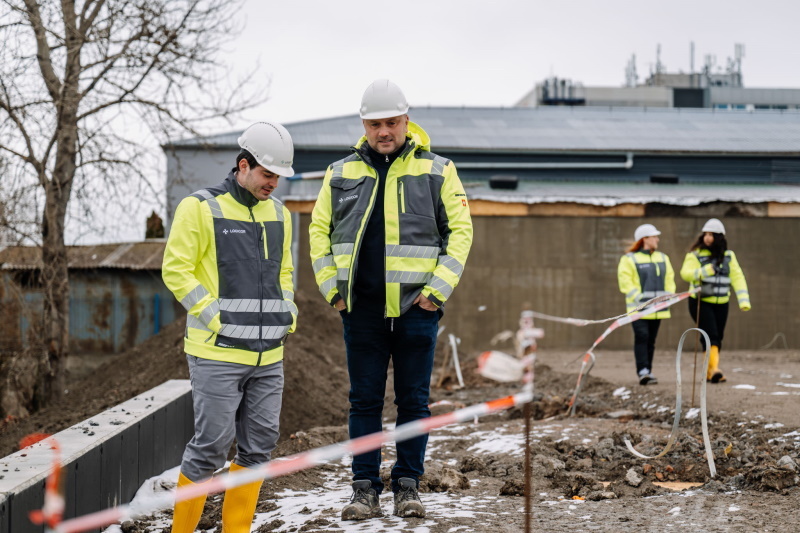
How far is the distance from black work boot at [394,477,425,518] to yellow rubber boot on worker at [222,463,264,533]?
Result: 0.75 metres

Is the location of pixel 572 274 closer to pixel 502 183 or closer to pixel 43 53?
pixel 502 183

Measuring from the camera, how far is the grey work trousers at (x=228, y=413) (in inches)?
154

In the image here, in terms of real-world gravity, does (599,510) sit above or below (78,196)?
below

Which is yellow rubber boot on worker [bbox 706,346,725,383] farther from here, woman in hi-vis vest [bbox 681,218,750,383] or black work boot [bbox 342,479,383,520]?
black work boot [bbox 342,479,383,520]

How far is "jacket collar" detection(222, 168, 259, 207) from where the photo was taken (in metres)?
4.10

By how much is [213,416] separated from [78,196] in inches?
401

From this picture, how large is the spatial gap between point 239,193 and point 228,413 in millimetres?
1027

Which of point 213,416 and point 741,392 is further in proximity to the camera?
point 741,392

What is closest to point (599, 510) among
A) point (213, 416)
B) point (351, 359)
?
point (351, 359)

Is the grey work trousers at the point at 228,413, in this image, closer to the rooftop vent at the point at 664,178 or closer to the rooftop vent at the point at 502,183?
the rooftop vent at the point at 502,183

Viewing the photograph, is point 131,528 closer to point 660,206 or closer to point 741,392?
point 741,392

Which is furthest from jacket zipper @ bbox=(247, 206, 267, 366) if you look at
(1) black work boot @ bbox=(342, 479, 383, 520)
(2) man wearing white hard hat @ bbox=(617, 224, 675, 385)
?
(2) man wearing white hard hat @ bbox=(617, 224, 675, 385)

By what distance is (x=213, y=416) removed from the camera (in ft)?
12.8

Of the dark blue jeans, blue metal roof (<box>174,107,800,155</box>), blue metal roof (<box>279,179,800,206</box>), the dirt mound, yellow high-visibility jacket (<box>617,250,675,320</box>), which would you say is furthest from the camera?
blue metal roof (<box>174,107,800,155</box>)
